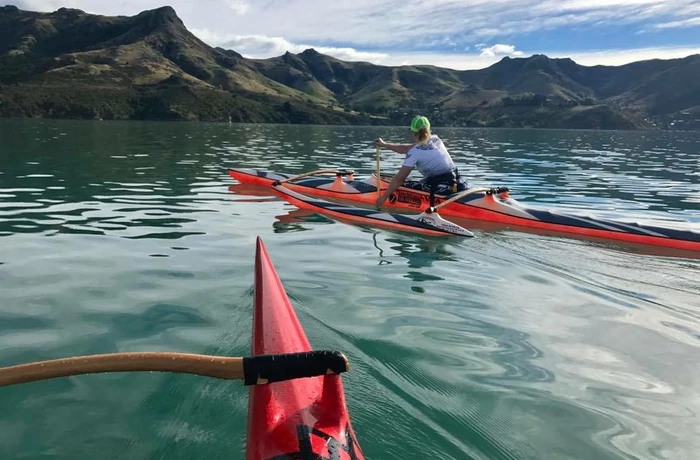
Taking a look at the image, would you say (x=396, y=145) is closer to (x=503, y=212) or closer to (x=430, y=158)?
(x=430, y=158)

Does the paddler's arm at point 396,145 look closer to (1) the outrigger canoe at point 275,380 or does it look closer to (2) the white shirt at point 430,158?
(2) the white shirt at point 430,158

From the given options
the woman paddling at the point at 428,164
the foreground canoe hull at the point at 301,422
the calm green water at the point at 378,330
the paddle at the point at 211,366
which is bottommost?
A: the calm green water at the point at 378,330

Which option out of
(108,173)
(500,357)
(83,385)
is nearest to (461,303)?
(500,357)

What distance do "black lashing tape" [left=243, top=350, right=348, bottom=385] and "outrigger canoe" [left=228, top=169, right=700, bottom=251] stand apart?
9.98 meters

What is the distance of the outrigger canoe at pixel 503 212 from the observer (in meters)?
10.6

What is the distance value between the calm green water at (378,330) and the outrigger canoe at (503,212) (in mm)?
607

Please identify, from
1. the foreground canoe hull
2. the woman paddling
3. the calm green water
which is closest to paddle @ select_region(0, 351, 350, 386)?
the foreground canoe hull

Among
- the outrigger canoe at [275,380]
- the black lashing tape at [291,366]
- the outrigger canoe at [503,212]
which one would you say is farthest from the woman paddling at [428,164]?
the black lashing tape at [291,366]

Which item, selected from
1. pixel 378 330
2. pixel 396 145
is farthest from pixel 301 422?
pixel 396 145

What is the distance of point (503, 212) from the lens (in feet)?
41.8

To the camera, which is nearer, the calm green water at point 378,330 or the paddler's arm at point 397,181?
the calm green water at point 378,330

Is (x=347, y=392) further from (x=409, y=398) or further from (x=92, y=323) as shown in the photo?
(x=92, y=323)

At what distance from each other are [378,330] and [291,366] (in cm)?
335

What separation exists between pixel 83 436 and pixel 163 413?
0.61m
